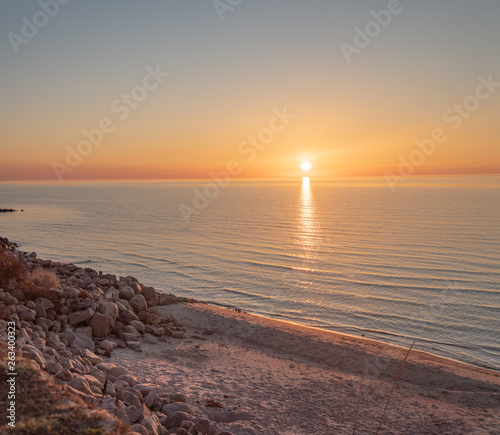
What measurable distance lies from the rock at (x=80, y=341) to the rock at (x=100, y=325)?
35.1 inches

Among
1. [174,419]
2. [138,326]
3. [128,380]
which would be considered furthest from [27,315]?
[174,419]

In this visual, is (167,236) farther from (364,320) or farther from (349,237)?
(364,320)

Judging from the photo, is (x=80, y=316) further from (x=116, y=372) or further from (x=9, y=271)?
(x=116, y=372)

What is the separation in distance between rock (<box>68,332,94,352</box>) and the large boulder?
891 mm

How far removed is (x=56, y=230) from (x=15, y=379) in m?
50.3

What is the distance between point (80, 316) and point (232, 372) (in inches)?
205

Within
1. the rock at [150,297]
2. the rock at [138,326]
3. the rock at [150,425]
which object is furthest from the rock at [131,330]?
the rock at [150,425]

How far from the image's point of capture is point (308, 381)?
433 inches

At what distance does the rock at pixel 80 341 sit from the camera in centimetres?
1031

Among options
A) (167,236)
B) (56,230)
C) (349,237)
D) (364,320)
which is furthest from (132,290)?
(56,230)

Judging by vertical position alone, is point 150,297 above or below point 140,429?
below

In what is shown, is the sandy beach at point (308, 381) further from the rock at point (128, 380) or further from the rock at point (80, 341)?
the rock at point (128, 380)

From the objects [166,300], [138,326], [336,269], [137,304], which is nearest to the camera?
[138,326]

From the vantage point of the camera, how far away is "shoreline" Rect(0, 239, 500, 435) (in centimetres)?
780
